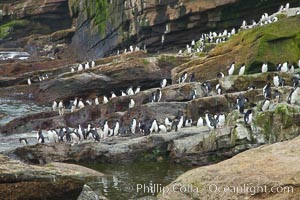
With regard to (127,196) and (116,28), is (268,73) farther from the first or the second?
(116,28)

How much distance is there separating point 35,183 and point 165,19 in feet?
130

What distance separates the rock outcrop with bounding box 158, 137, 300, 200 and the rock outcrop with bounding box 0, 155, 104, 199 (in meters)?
1.80

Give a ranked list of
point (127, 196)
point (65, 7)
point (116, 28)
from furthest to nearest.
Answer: point (65, 7) → point (116, 28) → point (127, 196)

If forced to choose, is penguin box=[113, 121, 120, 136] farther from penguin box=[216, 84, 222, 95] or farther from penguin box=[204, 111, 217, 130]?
penguin box=[216, 84, 222, 95]

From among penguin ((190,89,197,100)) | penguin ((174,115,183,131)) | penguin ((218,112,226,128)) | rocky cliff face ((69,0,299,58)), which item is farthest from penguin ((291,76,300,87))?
rocky cliff face ((69,0,299,58))

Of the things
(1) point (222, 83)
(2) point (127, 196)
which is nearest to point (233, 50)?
(1) point (222, 83)

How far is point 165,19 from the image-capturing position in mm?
47562

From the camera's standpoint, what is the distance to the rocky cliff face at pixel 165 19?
151ft

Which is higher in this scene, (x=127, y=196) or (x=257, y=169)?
(x=257, y=169)

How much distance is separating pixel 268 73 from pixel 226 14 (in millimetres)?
21031

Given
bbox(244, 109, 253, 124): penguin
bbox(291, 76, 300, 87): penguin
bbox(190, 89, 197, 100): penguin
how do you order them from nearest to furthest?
bbox(244, 109, 253, 124): penguin, bbox(291, 76, 300, 87): penguin, bbox(190, 89, 197, 100): penguin

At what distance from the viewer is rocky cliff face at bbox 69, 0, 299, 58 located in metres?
45.9

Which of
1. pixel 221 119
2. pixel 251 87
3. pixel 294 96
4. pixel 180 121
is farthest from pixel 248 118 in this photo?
pixel 251 87

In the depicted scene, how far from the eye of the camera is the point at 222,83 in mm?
27469
